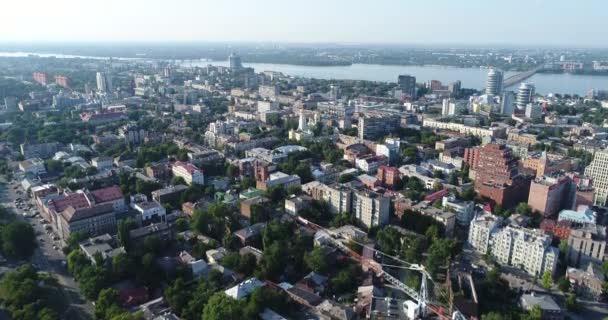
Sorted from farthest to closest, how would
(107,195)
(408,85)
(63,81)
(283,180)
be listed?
(63,81), (408,85), (283,180), (107,195)

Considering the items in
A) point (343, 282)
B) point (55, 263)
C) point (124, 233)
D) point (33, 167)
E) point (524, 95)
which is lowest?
point (55, 263)

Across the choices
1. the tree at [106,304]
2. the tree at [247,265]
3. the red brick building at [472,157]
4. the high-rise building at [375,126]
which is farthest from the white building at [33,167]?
the red brick building at [472,157]

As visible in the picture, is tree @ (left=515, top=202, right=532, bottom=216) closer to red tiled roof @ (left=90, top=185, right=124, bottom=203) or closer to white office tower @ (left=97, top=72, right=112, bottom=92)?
red tiled roof @ (left=90, top=185, right=124, bottom=203)

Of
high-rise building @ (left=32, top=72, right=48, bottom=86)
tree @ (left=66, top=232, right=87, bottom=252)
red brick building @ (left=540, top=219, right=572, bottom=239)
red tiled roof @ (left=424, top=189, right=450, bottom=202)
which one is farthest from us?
high-rise building @ (left=32, top=72, right=48, bottom=86)

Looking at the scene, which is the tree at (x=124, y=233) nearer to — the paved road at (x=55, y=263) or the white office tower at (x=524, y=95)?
the paved road at (x=55, y=263)

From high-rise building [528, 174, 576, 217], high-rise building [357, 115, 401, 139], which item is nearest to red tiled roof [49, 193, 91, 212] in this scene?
high-rise building [528, 174, 576, 217]

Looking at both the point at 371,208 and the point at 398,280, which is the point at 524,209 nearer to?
the point at 371,208

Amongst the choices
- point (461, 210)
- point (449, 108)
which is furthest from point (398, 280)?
point (449, 108)
